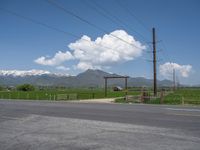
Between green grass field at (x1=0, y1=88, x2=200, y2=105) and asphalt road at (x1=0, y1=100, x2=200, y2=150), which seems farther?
green grass field at (x1=0, y1=88, x2=200, y2=105)

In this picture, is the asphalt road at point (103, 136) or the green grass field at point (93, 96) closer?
the asphalt road at point (103, 136)

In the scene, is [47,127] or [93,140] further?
[47,127]

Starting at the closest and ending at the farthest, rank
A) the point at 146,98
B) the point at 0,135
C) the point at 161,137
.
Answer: the point at 161,137 < the point at 0,135 < the point at 146,98

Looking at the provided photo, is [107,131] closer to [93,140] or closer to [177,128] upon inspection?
[93,140]

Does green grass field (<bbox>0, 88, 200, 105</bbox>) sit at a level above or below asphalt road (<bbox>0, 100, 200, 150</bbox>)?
above

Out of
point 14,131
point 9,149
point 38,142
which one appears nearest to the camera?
point 9,149

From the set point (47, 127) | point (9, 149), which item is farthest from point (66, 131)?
point (9, 149)

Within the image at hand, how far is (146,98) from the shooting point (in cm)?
3675

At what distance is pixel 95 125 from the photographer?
526 inches

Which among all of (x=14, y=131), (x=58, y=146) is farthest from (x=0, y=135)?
(x=58, y=146)

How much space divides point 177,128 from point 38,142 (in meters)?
5.49

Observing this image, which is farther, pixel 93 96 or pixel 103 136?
pixel 93 96

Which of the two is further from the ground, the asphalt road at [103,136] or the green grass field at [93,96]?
the green grass field at [93,96]

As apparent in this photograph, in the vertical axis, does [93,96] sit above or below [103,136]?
above
